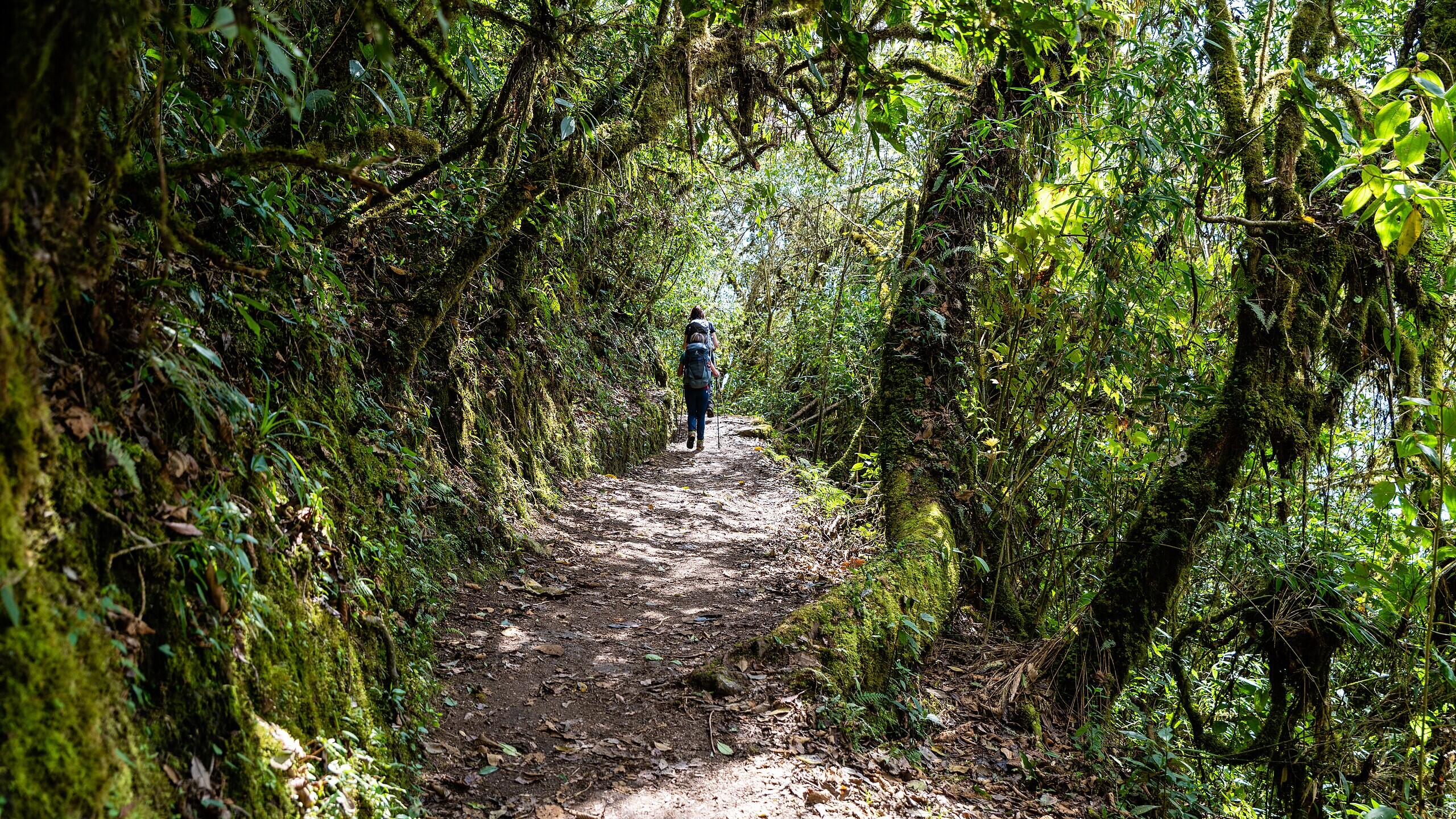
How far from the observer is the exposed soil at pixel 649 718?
336cm

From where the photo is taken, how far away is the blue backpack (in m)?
11.9

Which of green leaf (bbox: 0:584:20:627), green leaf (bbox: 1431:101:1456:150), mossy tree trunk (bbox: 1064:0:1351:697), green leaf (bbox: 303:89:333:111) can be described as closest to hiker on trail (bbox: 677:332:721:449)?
mossy tree trunk (bbox: 1064:0:1351:697)

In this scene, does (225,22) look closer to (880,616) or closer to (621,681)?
(621,681)

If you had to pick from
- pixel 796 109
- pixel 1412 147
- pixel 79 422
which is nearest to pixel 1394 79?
pixel 1412 147

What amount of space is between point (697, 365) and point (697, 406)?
114cm

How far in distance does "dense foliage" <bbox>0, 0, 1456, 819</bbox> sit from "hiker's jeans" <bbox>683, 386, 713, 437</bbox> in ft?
12.7

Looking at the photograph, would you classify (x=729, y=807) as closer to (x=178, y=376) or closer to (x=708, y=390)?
(x=178, y=376)

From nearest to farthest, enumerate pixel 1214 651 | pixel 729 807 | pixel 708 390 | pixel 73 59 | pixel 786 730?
1. pixel 73 59
2. pixel 729 807
3. pixel 786 730
4. pixel 1214 651
5. pixel 708 390

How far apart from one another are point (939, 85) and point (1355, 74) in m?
3.60

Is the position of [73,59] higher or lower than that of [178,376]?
higher

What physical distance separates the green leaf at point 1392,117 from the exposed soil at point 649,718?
3269mm

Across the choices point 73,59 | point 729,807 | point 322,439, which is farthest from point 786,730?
point 73,59

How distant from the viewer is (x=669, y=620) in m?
5.45

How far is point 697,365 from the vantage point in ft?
39.2
